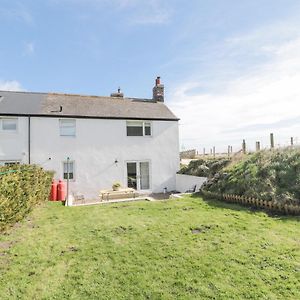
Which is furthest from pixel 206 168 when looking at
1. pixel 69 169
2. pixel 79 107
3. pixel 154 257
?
pixel 154 257

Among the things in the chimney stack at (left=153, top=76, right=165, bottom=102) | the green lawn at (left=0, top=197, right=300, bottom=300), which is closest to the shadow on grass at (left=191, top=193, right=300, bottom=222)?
the green lawn at (left=0, top=197, right=300, bottom=300)

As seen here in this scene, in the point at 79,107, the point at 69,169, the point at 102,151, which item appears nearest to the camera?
the point at 69,169

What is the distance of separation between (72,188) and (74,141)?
11.2 feet

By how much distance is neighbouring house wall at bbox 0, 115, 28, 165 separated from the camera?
1580 centimetres

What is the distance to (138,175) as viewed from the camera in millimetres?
19000

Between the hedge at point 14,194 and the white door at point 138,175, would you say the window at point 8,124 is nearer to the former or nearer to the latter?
the hedge at point 14,194

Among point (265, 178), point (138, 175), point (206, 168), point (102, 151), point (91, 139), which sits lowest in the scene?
point (138, 175)

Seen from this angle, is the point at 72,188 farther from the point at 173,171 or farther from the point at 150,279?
the point at 150,279

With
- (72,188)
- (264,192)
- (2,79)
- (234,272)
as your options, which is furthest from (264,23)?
(2,79)

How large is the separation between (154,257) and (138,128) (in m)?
14.0

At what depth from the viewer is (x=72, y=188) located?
1695cm

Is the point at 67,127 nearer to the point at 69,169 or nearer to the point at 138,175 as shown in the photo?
the point at 69,169

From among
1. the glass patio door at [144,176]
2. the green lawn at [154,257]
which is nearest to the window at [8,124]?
the green lawn at [154,257]

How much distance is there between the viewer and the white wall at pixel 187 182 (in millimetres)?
16900
